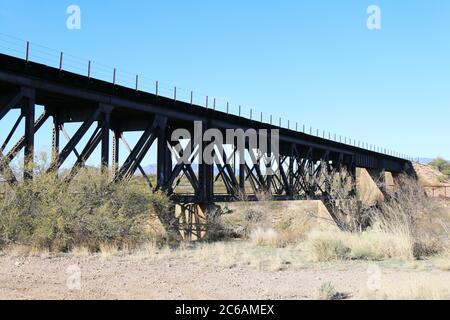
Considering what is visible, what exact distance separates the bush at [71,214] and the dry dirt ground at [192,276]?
1445mm

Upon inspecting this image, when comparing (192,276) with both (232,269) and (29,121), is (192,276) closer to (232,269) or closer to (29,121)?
(232,269)

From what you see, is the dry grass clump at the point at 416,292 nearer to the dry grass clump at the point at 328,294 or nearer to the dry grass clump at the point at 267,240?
the dry grass clump at the point at 328,294

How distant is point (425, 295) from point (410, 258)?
673cm

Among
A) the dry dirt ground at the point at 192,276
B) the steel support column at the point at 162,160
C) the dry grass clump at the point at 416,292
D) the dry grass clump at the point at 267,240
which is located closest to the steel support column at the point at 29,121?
the dry dirt ground at the point at 192,276

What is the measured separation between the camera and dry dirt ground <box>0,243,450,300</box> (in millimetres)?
10375

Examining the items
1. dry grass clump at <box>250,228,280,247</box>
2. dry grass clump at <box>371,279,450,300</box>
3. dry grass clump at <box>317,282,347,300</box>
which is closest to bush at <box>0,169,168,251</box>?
dry grass clump at <box>250,228,280,247</box>

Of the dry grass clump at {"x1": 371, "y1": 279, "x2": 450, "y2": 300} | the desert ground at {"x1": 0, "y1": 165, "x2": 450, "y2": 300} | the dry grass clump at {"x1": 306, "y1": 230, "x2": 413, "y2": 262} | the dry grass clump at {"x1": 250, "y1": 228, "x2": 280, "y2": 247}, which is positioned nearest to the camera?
the dry grass clump at {"x1": 371, "y1": 279, "x2": 450, "y2": 300}

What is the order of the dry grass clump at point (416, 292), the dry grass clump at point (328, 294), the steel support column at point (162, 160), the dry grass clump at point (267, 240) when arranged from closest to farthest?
the dry grass clump at point (416, 292), the dry grass clump at point (328, 294), the dry grass clump at point (267, 240), the steel support column at point (162, 160)

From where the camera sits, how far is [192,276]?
12758 millimetres

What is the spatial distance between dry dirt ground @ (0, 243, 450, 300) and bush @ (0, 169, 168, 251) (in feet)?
4.74

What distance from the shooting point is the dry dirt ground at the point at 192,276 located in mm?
10375

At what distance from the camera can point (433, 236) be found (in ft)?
58.9

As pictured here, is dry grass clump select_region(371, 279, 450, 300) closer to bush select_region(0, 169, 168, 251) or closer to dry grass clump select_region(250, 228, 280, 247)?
bush select_region(0, 169, 168, 251)
